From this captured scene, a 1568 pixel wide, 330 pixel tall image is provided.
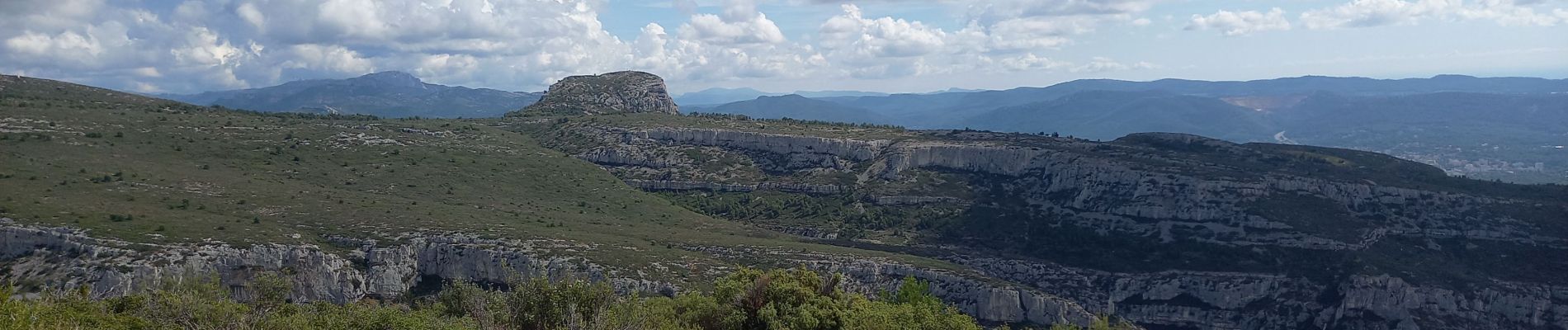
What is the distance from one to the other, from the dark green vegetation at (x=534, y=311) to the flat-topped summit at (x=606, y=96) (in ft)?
401

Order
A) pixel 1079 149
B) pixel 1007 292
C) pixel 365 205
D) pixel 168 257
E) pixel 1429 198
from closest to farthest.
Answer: pixel 168 257 < pixel 1007 292 < pixel 365 205 < pixel 1429 198 < pixel 1079 149

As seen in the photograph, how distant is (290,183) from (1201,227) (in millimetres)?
92899

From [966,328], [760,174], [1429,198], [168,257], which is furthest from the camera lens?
[760,174]

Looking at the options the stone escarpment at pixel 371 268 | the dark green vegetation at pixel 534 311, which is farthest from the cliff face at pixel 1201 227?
the dark green vegetation at pixel 534 311

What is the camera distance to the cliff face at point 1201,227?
256 ft

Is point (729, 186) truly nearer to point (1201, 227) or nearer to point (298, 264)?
point (1201, 227)

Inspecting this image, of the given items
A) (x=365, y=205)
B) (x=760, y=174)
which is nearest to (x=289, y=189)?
(x=365, y=205)

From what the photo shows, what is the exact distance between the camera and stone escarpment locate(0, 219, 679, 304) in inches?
2335

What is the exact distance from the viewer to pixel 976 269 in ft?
291

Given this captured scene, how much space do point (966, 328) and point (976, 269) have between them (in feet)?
150

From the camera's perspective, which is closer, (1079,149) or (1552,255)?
(1552,255)

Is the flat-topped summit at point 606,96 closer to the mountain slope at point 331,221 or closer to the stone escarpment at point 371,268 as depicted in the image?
the mountain slope at point 331,221

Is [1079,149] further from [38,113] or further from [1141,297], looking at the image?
[38,113]

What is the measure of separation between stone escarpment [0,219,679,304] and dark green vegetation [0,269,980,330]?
8181 millimetres
